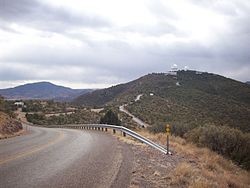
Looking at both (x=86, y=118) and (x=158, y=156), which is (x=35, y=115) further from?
(x=158, y=156)

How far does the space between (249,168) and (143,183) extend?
11.1 meters

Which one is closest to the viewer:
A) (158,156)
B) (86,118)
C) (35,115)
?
(158,156)

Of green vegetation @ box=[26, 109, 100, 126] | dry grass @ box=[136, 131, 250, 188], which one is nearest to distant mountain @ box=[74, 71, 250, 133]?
green vegetation @ box=[26, 109, 100, 126]

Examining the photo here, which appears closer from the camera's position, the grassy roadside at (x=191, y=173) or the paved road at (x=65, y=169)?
the paved road at (x=65, y=169)

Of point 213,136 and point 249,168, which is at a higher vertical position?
point 213,136

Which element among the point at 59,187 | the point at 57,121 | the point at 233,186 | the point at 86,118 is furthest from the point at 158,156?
the point at 57,121

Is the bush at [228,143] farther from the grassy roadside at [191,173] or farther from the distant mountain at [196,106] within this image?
the distant mountain at [196,106]

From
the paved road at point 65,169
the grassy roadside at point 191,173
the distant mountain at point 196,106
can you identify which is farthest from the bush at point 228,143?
the distant mountain at point 196,106

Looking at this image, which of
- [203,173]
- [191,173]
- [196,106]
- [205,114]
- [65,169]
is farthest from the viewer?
[196,106]

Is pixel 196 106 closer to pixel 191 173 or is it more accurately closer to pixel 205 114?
pixel 205 114

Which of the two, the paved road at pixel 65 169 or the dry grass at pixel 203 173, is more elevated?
the paved road at pixel 65 169

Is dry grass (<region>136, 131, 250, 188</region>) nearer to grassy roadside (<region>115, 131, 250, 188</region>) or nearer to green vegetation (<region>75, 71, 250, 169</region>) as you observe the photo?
grassy roadside (<region>115, 131, 250, 188</region>)

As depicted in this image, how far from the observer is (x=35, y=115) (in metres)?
94.2

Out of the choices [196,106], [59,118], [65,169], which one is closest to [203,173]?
[65,169]
